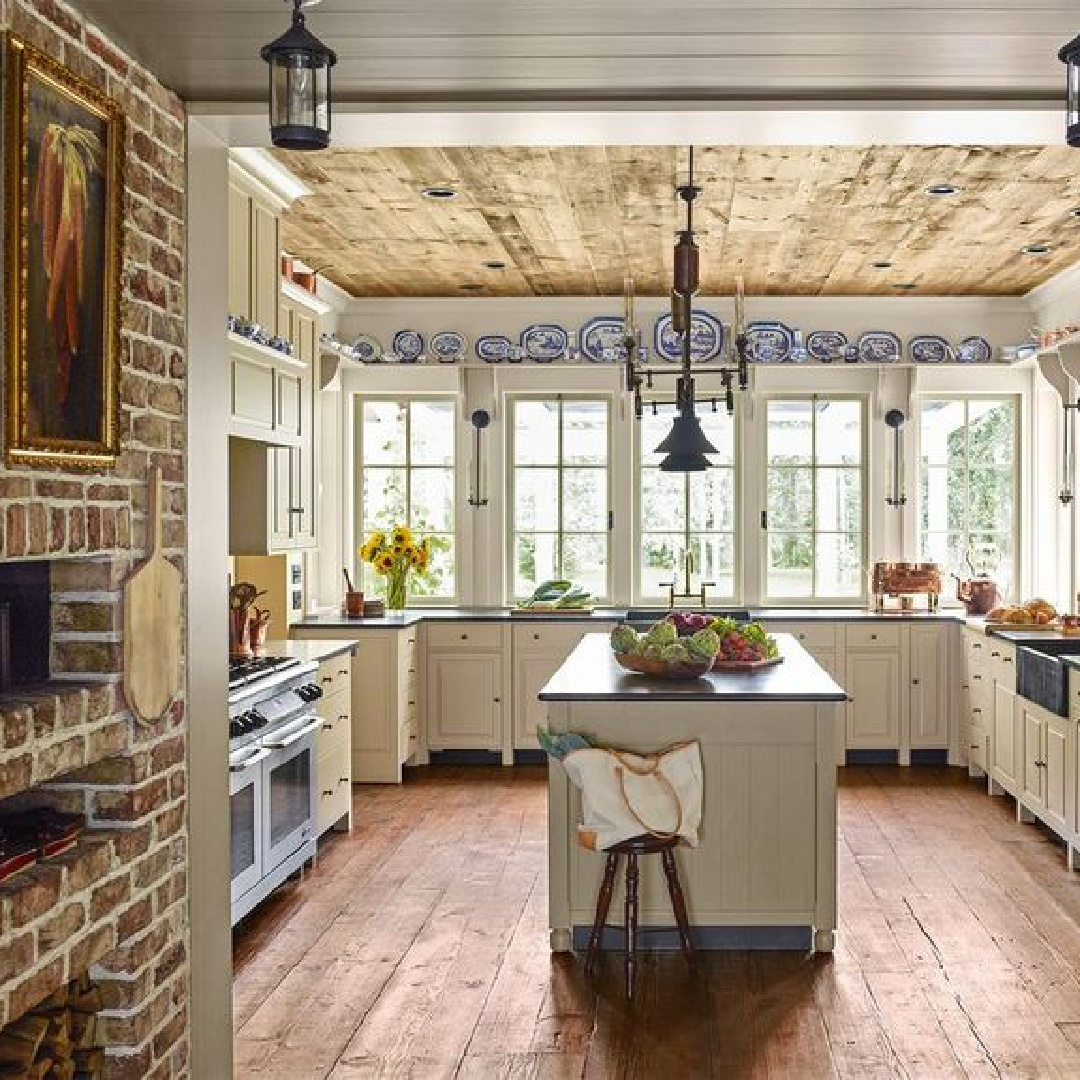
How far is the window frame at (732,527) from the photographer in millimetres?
8633

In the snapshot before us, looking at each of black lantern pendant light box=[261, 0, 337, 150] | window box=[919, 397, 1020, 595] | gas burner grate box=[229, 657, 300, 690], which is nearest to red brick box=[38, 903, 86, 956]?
black lantern pendant light box=[261, 0, 337, 150]

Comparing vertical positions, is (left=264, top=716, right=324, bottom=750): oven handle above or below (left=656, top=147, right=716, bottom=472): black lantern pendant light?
below

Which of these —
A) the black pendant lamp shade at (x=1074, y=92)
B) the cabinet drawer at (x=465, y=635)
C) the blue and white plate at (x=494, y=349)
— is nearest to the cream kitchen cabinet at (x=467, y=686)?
the cabinet drawer at (x=465, y=635)

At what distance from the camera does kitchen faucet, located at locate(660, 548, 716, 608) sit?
Result: 802 centimetres

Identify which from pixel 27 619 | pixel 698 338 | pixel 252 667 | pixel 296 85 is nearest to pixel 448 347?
pixel 698 338

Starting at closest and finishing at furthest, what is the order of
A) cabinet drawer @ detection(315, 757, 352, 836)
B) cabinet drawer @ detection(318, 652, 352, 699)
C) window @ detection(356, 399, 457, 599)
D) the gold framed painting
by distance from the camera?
the gold framed painting, cabinet drawer @ detection(315, 757, 352, 836), cabinet drawer @ detection(318, 652, 352, 699), window @ detection(356, 399, 457, 599)

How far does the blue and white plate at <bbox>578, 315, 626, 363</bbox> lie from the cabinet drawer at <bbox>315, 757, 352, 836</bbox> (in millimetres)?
3439

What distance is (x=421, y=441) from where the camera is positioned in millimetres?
8734

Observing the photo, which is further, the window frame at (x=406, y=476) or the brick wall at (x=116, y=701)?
the window frame at (x=406, y=476)

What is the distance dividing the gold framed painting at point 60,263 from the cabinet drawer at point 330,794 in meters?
3.16

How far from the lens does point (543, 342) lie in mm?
8625

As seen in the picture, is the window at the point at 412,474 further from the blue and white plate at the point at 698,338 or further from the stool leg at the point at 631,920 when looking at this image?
the stool leg at the point at 631,920

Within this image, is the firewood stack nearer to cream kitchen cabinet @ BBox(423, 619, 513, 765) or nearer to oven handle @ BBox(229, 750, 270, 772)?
oven handle @ BBox(229, 750, 270, 772)

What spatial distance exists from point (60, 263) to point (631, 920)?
2718 mm
